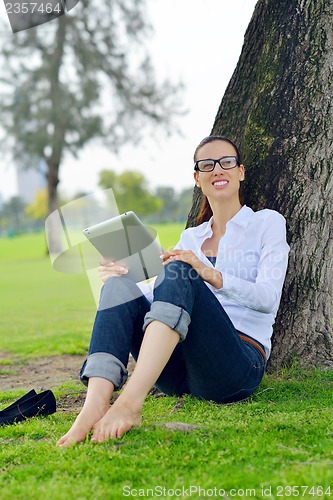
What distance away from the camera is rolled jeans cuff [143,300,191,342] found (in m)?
2.56

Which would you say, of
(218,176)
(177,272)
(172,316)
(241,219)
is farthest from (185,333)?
(218,176)

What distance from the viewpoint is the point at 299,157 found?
351 centimetres

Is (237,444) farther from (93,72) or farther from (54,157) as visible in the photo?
(54,157)

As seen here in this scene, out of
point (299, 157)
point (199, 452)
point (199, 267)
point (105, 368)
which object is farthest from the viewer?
point (299, 157)

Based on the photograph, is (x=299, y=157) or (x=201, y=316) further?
(x=299, y=157)

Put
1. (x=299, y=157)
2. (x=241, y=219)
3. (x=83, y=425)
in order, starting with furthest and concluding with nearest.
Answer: (x=299, y=157) < (x=241, y=219) < (x=83, y=425)

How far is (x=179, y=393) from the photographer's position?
314cm

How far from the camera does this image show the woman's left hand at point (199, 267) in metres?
2.72

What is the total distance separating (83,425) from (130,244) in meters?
0.88

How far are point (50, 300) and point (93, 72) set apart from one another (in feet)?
52.4

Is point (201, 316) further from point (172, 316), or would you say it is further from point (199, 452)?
point (199, 452)

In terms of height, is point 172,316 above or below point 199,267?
below

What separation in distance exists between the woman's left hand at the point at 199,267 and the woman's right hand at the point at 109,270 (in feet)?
1.01

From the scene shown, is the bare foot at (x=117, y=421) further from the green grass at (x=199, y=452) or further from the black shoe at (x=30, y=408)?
the black shoe at (x=30, y=408)
